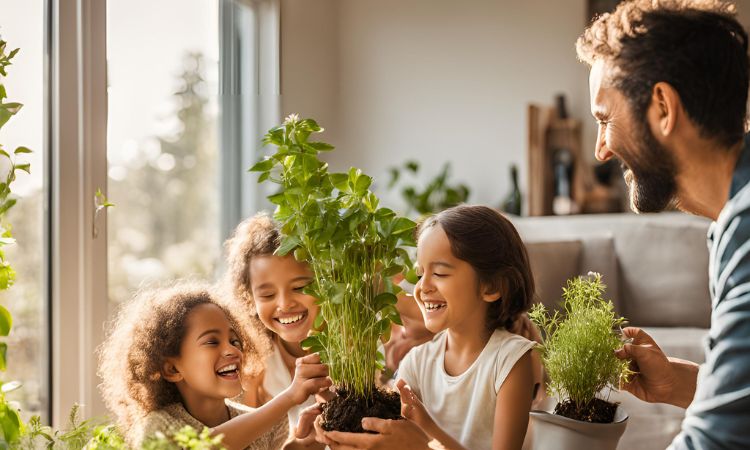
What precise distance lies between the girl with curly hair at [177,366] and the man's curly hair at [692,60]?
86 centimetres

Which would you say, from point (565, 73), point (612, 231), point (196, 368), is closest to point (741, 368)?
point (196, 368)

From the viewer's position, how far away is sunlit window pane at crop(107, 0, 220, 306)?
269 cm

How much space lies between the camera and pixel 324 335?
5.07 ft

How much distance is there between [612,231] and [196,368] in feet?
7.58

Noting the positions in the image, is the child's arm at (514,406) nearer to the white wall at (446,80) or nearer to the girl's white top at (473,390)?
the girl's white top at (473,390)

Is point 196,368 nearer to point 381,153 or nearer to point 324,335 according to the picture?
point 324,335

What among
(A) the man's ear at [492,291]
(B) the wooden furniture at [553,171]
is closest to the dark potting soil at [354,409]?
(A) the man's ear at [492,291]

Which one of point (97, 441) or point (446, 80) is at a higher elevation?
point (446, 80)

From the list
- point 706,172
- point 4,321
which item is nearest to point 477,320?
point 706,172

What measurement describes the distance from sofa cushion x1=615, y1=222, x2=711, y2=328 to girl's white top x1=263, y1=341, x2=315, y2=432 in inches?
75.6

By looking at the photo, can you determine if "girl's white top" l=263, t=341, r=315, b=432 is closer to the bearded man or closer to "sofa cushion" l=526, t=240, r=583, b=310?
the bearded man

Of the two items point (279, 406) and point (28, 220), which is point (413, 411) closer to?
point (279, 406)

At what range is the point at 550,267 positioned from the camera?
3227 millimetres

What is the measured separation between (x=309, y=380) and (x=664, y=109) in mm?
848
